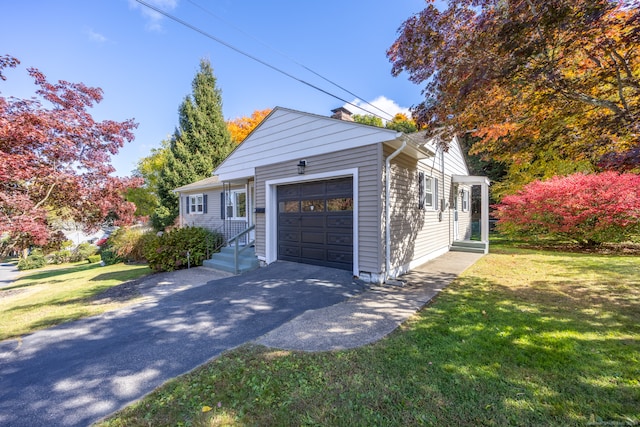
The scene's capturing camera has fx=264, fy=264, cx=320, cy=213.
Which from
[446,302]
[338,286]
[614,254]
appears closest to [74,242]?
[338,286]

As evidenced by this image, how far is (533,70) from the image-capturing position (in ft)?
14.9

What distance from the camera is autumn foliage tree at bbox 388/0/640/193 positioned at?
3.94m

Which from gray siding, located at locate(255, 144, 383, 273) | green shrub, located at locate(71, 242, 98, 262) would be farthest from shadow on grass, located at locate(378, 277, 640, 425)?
green shrub, located at locate(71, 242, 98, 262)

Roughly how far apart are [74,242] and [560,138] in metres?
30.7

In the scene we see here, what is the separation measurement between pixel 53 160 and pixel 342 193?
722cm

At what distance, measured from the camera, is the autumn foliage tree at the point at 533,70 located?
3.94m

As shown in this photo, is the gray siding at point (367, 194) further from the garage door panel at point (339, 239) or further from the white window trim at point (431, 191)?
the white window trim at point (431, 191)

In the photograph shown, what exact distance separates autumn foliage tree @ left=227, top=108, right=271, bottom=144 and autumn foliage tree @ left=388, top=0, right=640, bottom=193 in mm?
21656

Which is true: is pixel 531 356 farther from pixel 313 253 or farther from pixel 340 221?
pixel 313 253

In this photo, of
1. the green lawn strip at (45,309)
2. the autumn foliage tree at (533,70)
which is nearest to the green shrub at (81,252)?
the green lawn strip at (45,309)

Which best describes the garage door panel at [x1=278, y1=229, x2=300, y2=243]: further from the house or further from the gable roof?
the gable roof

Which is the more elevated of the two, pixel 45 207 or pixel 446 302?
pixel 45 207

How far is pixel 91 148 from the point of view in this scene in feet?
24.2

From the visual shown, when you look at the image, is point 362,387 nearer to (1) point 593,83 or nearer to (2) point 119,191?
(1) point 593,83
